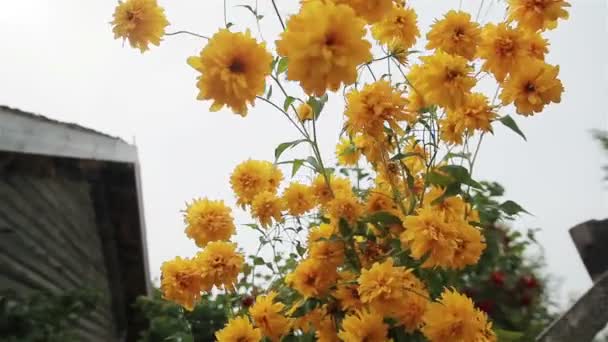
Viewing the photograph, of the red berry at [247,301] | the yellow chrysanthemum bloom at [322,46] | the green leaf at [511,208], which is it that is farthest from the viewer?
the red berry at [247,301]

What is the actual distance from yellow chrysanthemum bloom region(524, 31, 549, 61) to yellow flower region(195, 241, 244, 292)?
550mm

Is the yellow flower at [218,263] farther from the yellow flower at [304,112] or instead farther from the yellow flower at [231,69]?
the yellow flower at [231,69]

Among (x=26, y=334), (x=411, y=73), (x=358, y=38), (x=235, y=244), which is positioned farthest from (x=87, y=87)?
(x=358, y=38)

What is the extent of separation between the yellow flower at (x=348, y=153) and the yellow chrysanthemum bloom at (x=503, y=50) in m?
0.26

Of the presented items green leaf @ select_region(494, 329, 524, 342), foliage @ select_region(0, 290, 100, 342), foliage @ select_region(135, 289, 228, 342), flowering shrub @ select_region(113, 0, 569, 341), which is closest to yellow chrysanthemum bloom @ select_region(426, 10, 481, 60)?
flowering shrub @ select_region(113, 0, 569, 341)

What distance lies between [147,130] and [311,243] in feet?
5.65

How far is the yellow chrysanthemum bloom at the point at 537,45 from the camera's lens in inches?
38.4

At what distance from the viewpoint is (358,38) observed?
0.69 meters

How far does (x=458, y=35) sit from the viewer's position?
958mm

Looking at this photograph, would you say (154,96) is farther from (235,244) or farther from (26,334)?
(235,244)

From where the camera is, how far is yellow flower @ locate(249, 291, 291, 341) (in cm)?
101

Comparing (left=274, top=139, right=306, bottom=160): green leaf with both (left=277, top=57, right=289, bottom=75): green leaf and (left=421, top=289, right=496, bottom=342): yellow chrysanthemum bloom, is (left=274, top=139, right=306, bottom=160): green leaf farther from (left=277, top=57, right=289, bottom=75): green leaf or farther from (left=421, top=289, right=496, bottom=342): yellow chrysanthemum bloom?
(left=421, top=289, right=496, bottom=342): yellow chrysanthemum bloom

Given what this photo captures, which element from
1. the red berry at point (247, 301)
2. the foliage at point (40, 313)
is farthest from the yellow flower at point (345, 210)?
the foliage at point (40, 313)

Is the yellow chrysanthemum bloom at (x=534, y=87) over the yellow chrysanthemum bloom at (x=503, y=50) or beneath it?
beneath
